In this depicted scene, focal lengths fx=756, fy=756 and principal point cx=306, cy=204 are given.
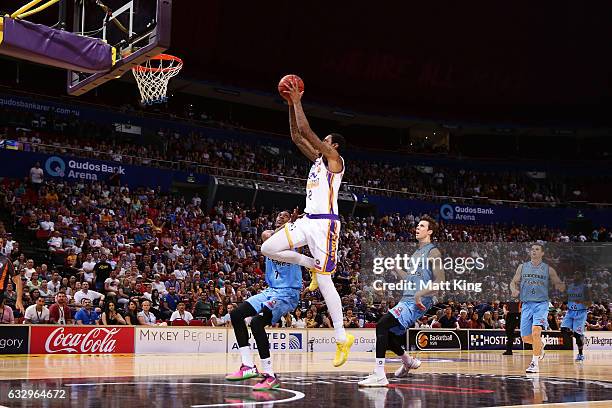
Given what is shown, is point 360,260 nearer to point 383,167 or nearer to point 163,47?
point 383,167

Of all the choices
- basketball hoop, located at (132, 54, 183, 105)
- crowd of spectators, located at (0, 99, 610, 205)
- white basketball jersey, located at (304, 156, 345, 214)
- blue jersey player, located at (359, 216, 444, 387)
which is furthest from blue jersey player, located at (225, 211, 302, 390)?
crowd of spectators, located at (0, 99, 610, 205)

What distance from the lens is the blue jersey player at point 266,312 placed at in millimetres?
9531

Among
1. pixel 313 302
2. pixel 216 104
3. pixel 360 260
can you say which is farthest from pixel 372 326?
pixel 216 104

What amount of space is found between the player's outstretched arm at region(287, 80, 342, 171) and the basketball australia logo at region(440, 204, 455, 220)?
3336cm

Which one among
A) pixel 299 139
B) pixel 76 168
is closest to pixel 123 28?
pixel 299 139

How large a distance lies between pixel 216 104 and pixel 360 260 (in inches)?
536

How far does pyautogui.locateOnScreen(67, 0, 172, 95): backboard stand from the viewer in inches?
450

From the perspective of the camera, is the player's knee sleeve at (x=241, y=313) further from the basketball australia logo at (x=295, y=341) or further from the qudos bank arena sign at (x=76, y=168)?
the qudos bank arena sign at (x=76, y=168)

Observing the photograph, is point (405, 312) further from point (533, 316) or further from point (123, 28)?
point (123, 28)

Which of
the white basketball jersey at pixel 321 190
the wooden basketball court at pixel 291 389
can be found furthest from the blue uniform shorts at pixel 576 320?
the white basketball jersey at pixel 321 190

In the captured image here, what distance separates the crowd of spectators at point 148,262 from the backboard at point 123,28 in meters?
8.98

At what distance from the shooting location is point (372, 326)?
2566cm

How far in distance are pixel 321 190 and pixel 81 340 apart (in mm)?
11513

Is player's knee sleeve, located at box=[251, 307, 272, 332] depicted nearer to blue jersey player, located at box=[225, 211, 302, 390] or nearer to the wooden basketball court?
blue jersey player, located at box=[225, 211, 302, 390]
